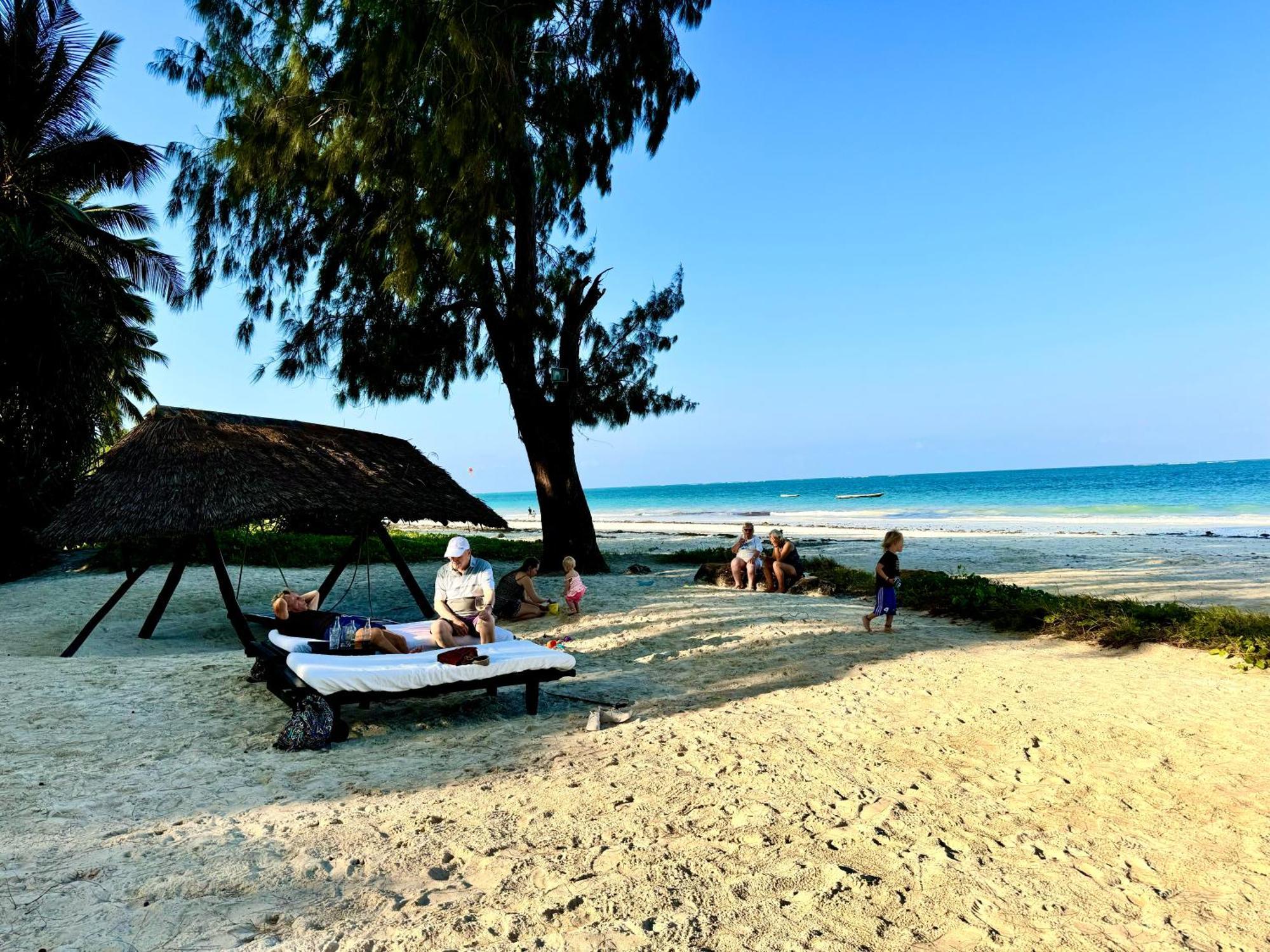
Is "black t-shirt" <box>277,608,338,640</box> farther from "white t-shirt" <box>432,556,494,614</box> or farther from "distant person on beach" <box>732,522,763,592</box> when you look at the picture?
"distant person on beach" <box>732,522,763,592</box>

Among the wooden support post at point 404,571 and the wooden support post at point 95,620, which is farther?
the wooden support post at point 404,571

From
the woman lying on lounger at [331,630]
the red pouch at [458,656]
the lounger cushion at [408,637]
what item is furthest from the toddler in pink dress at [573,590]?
the red pouch at [458,656]

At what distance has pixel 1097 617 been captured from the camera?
879 cm

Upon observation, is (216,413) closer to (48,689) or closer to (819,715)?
(48,689)

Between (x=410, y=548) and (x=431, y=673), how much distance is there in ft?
41.0

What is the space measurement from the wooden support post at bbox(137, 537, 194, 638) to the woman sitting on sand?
3.59m

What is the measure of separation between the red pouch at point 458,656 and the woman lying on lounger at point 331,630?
638mm

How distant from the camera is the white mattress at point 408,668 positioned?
5.55 meters

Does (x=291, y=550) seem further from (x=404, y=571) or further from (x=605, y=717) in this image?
(x=605, y=717)

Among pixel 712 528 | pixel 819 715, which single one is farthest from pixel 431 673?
pixel 712 528

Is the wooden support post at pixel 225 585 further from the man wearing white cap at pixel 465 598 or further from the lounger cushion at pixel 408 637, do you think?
the man wearing white cap at pixel 465 598

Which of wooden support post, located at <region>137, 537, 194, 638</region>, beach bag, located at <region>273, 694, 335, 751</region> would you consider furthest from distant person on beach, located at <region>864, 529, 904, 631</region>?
wooden support post, located at <region>137, 537, 194, 638</region>

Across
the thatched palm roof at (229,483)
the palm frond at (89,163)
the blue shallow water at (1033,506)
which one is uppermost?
the palm frond at (89,163)

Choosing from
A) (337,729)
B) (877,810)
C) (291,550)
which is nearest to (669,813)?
(877,810)
